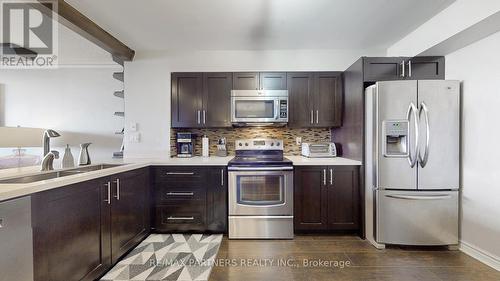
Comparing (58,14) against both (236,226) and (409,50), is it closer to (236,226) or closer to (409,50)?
Result: (236,226)

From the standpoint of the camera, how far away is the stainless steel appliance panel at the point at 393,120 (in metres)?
2.31

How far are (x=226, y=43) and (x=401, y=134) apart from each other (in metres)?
2.30

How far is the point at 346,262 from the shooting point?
7.06ft

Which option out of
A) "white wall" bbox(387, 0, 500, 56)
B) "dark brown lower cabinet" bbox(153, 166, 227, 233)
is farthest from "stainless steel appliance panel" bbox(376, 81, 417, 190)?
"dark brown lower cabinet" bbox(153, 166, 227, 233)

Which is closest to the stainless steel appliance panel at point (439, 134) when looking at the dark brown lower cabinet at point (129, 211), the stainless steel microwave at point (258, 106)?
the stainless steel microwave at point (258, 106)

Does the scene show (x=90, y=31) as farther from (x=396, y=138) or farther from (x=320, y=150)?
(x=396, y=138)

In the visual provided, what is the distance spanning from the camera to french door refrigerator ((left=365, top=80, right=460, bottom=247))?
7.54 feet

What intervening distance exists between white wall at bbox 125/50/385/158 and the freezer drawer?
1.86 meters

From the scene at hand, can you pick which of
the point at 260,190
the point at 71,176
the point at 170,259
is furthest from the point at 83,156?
the point at 260,190

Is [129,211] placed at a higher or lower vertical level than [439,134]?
lower

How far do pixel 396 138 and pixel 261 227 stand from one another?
69.0 inches

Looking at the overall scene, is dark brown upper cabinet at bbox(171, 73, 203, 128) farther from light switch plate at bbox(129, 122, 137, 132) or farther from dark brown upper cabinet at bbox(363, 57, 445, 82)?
dark brown upper cabinet at bbox(363, 57, 445, 82)

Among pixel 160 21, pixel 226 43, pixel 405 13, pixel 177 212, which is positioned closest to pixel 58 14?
pixel 160 21

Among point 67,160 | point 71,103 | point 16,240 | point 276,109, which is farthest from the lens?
point 71,103
